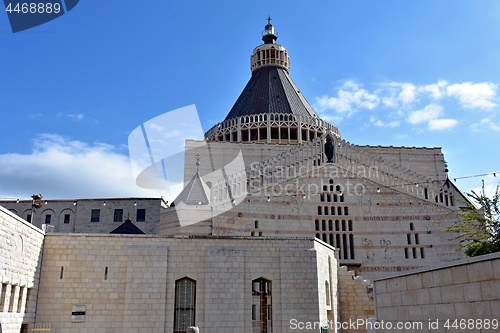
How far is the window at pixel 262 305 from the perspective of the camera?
21.5 meters

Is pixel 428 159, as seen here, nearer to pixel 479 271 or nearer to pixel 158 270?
pixel 158 270

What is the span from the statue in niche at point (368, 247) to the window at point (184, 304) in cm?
1662

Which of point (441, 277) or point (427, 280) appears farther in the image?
point (427, 280)

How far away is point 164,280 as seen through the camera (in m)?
21.0

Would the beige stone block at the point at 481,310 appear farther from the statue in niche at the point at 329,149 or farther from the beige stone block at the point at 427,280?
the statue in niche at the point at 329,149

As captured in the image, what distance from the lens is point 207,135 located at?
52781mm

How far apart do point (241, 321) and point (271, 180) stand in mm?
14890

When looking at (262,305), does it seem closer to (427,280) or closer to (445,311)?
(427,280)

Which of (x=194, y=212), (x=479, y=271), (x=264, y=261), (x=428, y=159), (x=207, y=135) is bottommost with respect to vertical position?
(x=479, y=271)

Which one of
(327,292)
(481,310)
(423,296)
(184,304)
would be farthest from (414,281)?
(327,292)

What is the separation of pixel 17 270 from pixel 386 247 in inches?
976

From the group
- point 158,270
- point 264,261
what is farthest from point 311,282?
point 158,270

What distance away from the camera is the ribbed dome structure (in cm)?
4800

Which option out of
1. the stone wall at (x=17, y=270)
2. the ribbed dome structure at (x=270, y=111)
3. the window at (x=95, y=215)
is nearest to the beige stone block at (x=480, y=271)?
the stone wall at (x=17, y=270)
